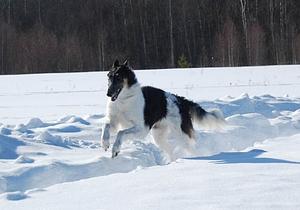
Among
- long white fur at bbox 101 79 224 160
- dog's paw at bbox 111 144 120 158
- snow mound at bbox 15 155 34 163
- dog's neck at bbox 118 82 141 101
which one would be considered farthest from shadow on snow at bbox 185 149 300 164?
snow mound at bbox 15 155 34 163

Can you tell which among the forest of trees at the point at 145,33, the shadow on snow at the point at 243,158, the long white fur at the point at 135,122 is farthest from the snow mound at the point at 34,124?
the forest of trees at the point at 145,33

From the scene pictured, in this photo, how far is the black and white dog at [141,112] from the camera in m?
7.06

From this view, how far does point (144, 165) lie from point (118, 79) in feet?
4.10

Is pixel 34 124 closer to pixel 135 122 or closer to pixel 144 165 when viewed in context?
pixel 135 122

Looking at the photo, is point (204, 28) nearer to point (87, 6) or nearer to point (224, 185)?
point (87, 6)

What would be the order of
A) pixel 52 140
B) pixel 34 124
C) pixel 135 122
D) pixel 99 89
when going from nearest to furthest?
pixel 135 122, pixel 52 140, pixel 34 124, pixel 99 89

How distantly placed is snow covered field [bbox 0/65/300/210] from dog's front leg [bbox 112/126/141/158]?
0.40 feet

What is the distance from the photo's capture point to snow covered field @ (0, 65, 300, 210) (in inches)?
146

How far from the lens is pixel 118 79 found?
7.14 metres

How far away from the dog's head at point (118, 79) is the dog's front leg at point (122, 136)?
0.49 meters

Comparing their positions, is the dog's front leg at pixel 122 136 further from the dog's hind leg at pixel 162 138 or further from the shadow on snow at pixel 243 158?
the shadow on snow at pixel 243 158

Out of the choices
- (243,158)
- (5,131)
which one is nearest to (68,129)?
(5,131)

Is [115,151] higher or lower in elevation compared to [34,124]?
lower

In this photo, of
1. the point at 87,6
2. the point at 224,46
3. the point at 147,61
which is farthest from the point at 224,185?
the point at 87,6
